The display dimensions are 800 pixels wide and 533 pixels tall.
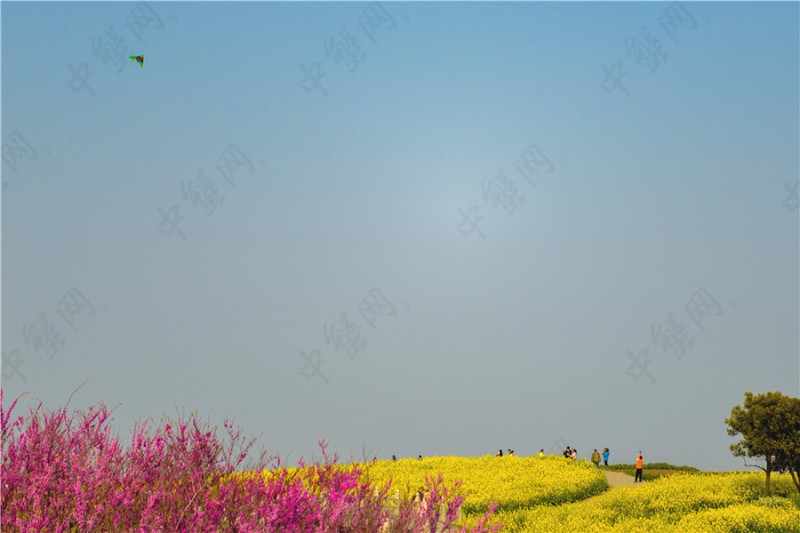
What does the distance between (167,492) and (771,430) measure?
26.9 meters

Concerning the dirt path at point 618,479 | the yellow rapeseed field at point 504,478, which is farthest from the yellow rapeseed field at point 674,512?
the dirt path at point 618,479

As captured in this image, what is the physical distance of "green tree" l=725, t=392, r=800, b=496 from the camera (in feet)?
96.1

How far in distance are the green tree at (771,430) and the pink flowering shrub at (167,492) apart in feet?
77.3

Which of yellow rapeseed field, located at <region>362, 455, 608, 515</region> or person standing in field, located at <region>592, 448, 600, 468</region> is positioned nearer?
yellow rapeseed field, located at <region>362, 455, 608, 515</region>

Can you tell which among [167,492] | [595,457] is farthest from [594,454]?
[167,492]

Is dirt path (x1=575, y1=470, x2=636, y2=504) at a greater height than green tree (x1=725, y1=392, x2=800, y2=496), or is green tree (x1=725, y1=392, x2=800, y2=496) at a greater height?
green tree (x1=725, y1=392, x2=800, y2=496)

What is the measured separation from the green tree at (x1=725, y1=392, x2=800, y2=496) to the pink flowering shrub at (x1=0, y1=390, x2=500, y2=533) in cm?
2355

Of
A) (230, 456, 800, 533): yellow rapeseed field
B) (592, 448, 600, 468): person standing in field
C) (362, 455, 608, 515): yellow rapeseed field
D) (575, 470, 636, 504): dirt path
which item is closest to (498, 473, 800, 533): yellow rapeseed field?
(230, 456, 800, 533): yellow rapeseed field

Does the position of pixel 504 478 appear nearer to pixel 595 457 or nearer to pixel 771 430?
pixel 771 430

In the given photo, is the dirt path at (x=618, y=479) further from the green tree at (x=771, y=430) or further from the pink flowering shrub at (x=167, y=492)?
the pink flowering shrub at (x=167, y=492)

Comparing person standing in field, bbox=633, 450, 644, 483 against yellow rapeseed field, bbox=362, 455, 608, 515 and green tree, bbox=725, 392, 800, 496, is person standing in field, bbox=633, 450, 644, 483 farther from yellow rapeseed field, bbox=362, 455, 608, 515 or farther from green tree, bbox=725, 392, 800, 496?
green tree, bbox=725, 392, 800, 496

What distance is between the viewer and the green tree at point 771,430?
96.1 feet

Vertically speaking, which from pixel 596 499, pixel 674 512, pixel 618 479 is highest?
pixel 618 479

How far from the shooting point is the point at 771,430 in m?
29.7
